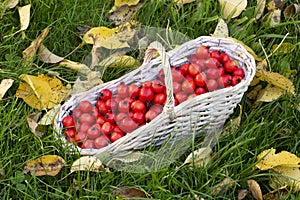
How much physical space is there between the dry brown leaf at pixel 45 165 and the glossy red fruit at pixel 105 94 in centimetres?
28

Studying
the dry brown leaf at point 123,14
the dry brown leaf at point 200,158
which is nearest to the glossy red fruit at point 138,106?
the dry brown leaf at point 200,158

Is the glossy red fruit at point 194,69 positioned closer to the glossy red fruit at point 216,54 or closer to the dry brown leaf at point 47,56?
the glossy red fruit at point 216,54

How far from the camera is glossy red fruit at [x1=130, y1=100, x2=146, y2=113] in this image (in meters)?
2.05

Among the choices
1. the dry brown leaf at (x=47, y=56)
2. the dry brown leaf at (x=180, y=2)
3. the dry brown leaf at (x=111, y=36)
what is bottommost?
the dry brown leaf at (x=47, y=56)

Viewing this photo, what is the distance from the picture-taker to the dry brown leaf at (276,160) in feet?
6.45

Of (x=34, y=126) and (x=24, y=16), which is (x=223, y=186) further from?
(x=24, y=16)

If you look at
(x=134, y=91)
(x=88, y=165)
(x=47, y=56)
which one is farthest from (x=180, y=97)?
(x=47, y=56)

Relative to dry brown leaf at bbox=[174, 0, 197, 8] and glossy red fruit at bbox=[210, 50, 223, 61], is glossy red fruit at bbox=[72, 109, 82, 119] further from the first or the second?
dry brown leaf at bbox=[174, 0, 197, 8]

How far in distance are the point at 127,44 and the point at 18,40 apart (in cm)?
41

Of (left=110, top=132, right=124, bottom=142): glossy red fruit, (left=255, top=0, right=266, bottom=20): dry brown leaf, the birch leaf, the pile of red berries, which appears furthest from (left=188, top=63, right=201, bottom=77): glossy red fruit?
the birch leaf

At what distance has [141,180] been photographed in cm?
194

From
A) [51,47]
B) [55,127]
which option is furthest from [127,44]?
[55,127]

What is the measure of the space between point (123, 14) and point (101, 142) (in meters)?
0.70

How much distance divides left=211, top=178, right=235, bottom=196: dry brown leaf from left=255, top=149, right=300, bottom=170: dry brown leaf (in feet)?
0.32
